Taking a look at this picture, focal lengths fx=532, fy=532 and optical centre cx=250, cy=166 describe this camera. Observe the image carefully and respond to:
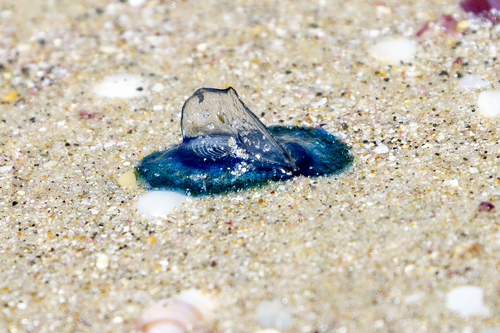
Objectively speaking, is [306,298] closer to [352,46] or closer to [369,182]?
[369,182]

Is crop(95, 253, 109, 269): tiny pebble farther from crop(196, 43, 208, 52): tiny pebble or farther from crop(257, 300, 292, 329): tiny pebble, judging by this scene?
crop(196, 43, 208, 52): tiny pebble

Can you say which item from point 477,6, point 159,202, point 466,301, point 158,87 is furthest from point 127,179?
point 477,6

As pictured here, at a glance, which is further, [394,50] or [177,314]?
[394,50]

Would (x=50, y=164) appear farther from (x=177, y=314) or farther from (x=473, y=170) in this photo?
(x=473, y=170)

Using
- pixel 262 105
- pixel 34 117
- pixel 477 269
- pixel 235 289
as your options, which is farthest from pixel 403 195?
pixel 34 117

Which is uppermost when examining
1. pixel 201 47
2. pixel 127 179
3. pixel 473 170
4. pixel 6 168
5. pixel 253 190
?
pixel 473 170

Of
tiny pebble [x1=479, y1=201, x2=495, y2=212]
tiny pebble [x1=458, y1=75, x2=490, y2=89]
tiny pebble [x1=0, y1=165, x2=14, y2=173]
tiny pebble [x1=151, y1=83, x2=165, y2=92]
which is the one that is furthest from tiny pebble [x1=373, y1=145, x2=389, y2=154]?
tiny pebble [x1=0, y1=165, x2=14, y2=173]

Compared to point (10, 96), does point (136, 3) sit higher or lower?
higher
